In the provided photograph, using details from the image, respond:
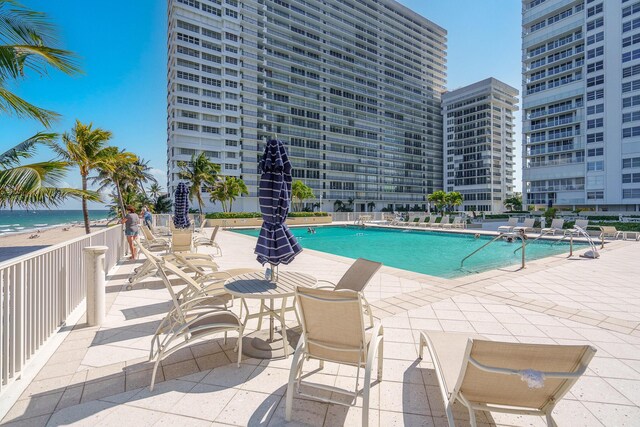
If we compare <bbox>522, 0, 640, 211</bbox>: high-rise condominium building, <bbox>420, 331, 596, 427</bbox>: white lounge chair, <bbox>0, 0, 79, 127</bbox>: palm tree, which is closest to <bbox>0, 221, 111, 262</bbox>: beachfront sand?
<bbox>0, 0, 79, 127</bbox>: palm tree

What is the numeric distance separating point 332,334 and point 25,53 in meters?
6.45

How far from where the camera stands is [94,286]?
4.13 meters

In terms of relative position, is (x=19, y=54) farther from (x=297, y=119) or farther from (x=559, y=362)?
(x=297, y=119)

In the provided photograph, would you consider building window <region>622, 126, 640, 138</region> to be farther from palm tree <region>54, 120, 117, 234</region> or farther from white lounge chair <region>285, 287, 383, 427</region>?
palm tree <region>54, 120, 117, 234</region>

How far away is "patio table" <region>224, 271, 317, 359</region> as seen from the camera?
312 cm

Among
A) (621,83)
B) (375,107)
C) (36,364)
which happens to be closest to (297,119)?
(375,107)

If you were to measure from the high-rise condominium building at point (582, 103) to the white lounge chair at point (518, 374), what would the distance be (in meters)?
44.6

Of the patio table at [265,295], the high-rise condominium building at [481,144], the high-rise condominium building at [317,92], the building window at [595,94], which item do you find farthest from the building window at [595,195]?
the patio table at [265,295]

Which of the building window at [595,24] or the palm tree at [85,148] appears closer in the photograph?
the palm tree at [85,148]

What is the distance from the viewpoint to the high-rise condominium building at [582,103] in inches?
1465

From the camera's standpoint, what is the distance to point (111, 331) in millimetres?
3936

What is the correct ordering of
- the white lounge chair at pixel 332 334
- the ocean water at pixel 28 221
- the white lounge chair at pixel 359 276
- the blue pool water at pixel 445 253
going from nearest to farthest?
the white lounge chair at pixel 332 334
the white lounge chair at pixel 359 276
the blue pool water at pixel 445 253
the ocean water at pixel 28 221

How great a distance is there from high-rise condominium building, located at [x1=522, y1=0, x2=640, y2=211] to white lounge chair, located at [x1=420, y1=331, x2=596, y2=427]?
44.6 meters

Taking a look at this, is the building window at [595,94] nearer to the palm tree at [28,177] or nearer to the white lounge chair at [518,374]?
the white lounge chair at [518,374]
